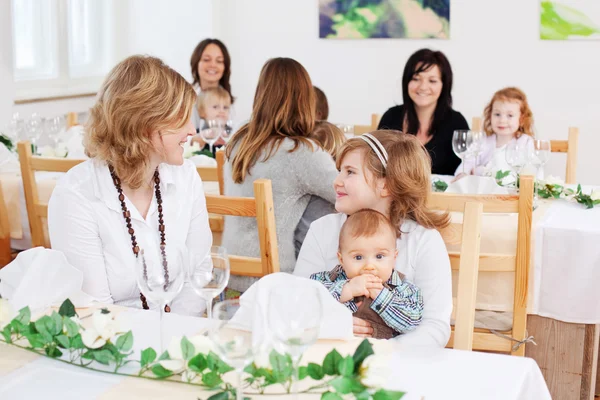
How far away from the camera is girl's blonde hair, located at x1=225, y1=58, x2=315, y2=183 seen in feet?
9.35

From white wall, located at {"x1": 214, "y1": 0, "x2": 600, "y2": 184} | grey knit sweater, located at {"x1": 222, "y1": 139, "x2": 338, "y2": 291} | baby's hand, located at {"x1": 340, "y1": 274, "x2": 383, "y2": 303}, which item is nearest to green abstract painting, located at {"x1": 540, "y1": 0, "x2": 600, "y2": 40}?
white wall, located at {"x1": 214, "y1": 0, "x2": 600, "y2": 184}

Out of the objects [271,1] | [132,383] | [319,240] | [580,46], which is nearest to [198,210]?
[319,240]

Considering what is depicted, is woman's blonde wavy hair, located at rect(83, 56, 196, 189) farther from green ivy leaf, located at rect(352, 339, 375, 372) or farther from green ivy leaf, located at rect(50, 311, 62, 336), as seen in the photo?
green ivy leaf, located at rect(352, 339, 375, 372)

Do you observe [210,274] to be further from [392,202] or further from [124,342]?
[392,202]

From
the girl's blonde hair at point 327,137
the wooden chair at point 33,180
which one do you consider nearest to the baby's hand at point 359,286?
the girl's blonde hair at point 327,137

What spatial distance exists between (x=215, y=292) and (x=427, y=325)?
59 centimetres

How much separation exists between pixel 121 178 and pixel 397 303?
81 centimetres

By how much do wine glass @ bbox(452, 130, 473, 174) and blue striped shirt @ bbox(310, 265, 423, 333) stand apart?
1.70m

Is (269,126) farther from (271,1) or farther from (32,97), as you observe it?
(271,1)

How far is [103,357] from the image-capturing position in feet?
4.63

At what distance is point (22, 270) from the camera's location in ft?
5.55

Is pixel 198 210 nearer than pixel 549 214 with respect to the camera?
Yes

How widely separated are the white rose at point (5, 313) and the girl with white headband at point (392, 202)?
0.76 meters

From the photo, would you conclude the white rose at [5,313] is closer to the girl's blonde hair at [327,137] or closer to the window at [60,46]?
the girl's blonde hair at [327,137]
